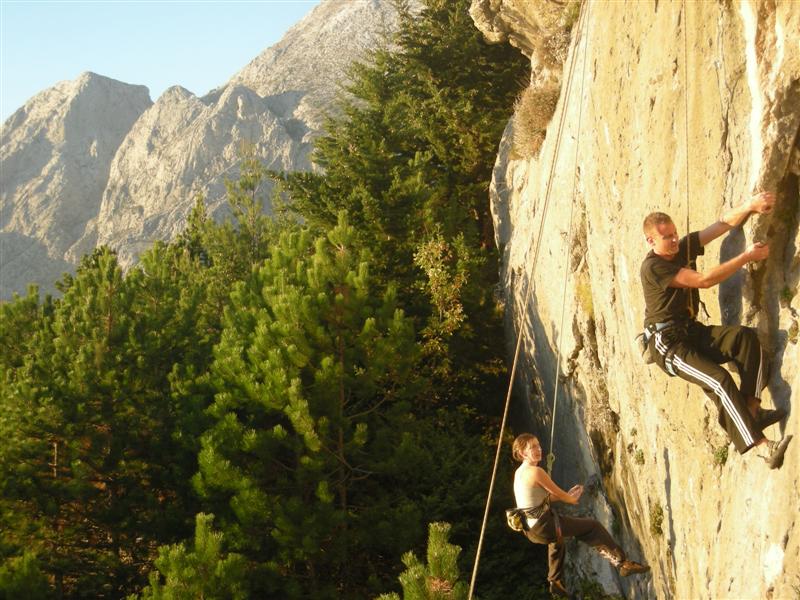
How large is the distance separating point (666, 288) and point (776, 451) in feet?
4.85

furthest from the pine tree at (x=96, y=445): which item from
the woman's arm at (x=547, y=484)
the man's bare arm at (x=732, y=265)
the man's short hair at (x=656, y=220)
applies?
the man's bare arm at (x=732, y=265)

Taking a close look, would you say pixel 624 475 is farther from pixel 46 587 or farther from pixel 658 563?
pixel 46 587

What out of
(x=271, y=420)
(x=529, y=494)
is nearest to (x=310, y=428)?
(x=271, y=420)

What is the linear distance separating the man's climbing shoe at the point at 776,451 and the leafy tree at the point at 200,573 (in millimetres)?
8443

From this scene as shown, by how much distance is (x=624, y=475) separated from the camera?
10875 mm

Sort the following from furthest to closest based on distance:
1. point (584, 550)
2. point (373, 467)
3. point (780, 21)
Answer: point (373, 467)
point (584, 550)
point (780, 21)

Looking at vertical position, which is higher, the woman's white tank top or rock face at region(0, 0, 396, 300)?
rock face at region(0, 0, 396, 300)

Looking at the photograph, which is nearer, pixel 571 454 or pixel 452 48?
pixel 571 454

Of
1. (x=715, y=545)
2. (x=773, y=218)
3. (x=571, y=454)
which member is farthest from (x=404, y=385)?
(x=773, y=218)

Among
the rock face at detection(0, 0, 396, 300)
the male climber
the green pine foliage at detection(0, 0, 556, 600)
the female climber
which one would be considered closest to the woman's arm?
the female climber

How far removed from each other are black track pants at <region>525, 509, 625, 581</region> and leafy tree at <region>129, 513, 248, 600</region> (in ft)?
18.5

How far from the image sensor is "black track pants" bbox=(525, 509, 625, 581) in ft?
26.5

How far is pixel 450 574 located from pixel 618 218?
14.8ft

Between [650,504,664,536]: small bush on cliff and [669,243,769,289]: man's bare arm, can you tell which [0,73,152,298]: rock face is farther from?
[669,243,769,289]: man's bare arm
